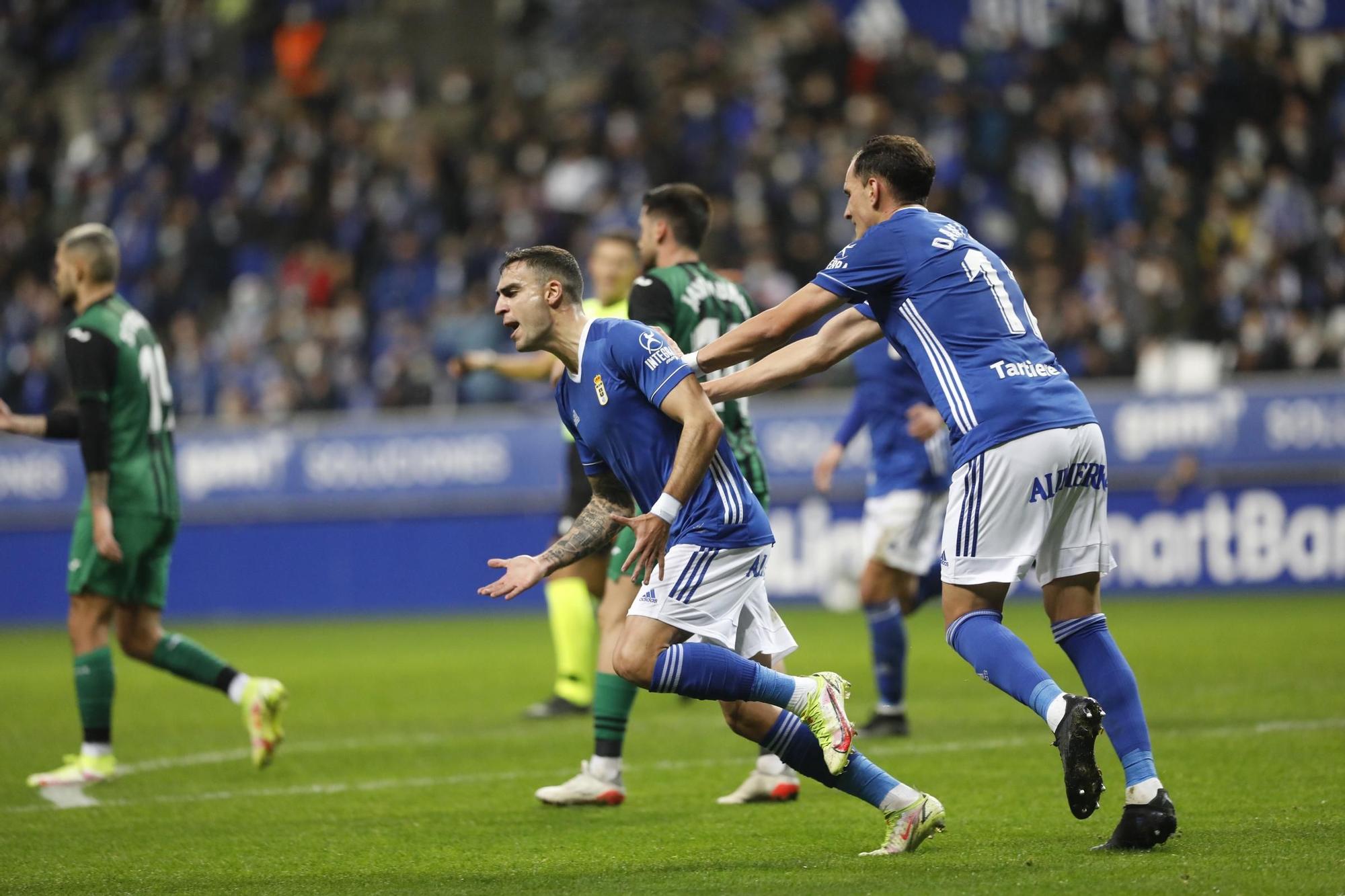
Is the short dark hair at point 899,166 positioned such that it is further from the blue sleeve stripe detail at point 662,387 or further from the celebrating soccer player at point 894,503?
the celebrating soccer player at point 894,503

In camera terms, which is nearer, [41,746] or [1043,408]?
[1043,408]

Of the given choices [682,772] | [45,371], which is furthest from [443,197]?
[682,772]

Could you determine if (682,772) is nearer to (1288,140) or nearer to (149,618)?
(149,618)

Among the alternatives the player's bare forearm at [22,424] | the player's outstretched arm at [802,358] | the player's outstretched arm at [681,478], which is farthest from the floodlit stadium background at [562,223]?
the player's outstretched arm at [681,478]

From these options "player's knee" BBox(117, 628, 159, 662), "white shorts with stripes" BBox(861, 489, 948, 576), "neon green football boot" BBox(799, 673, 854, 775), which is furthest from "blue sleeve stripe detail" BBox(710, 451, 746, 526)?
"player's knee" BBox(117, 628, 159, 662)

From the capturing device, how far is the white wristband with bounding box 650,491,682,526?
18.1 feet

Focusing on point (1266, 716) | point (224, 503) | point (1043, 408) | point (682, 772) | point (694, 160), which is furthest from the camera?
point (694, 160)

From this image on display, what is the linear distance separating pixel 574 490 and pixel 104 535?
2857 millimetres

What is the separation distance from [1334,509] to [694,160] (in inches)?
353

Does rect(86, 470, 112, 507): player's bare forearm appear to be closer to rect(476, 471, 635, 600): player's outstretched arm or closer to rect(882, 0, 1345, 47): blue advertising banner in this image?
rect(476, 471, 635, 600): player's outstretched arm

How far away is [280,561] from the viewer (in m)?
19.0

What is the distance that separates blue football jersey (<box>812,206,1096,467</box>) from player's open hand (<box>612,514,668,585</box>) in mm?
984

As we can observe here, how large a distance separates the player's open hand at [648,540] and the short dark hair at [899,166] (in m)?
1.42

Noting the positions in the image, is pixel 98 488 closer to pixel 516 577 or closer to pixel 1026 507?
pixel 516 577
